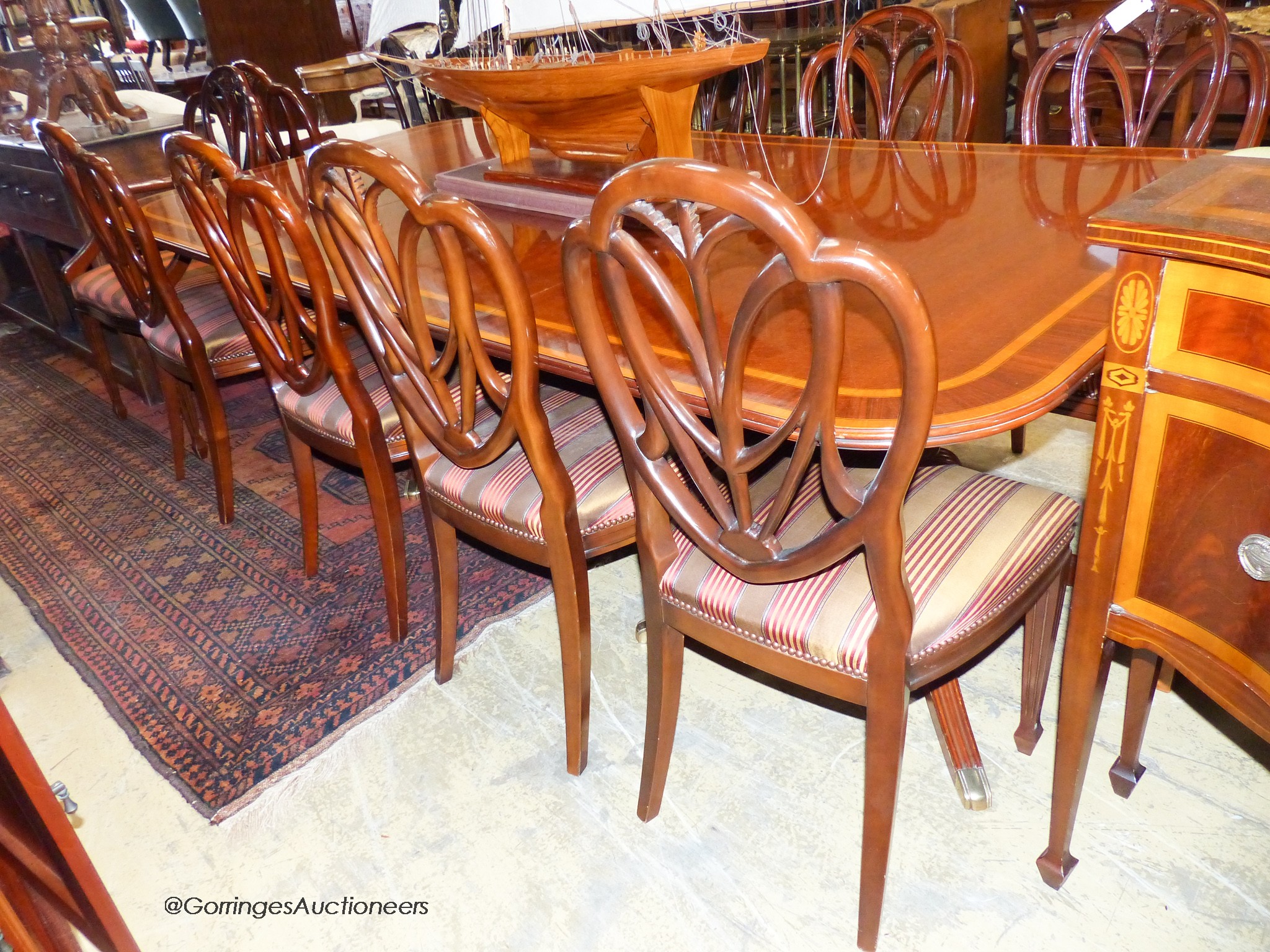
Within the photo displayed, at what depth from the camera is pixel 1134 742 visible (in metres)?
1.33

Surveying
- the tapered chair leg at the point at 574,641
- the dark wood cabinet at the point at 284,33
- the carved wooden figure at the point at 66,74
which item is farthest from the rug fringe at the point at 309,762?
the dark wood cabinet at the point at 284,33

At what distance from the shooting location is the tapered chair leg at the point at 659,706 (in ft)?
4.13

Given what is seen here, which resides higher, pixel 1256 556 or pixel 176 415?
pixel 1256 556

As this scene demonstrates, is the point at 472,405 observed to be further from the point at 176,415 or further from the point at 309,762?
the point at 176,415

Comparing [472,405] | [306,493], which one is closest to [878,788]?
[472,405]

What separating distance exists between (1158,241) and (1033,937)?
0.88 metres

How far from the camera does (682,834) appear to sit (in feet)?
4.52

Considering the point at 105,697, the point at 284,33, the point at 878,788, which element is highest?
the point at 284,33

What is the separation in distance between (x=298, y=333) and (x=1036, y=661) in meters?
1.34

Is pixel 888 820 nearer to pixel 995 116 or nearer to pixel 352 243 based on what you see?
pixel 352 243

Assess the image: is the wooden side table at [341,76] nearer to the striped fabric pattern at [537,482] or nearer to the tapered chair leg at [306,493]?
the tapered chair leg at [306,493]

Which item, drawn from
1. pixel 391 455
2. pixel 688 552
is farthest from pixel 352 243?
pixel 688 552

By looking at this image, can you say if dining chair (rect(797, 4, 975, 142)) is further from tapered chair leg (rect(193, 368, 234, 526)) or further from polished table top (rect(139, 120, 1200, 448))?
tapered chair leg (rect(193, 368, 234, 526))

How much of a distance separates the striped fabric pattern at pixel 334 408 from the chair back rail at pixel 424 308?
0.86ft
